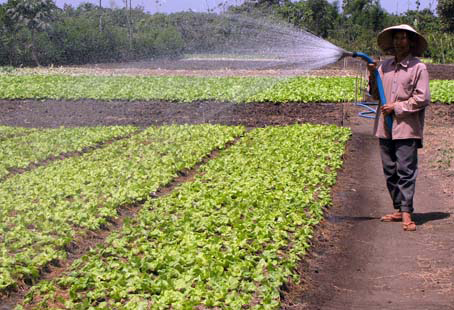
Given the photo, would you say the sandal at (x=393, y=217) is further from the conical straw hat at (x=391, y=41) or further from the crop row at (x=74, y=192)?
the crop row at (x=74, y=192)

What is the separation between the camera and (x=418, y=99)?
729 centimetres

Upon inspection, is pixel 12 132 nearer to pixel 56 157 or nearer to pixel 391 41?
pixel 56 157

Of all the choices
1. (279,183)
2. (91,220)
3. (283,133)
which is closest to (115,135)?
(283,133)

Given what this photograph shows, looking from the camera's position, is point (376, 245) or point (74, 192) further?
point (74, 192)

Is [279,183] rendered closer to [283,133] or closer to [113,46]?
[283,133]

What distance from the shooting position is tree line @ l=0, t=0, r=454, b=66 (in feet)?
149

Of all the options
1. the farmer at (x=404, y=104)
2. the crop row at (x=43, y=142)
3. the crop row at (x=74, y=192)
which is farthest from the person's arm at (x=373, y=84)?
the crop row at (x=43, y=142)

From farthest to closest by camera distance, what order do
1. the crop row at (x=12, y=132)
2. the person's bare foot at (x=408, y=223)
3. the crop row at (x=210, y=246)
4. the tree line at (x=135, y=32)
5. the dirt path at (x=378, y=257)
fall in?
the tree line at (x=135, y=32)
the crop row at (x=12, y=132)
the person's bare foot at (x=408, y=223)
the dirt path at (x=378, y=257)
the crop row at (x=210, y=246)

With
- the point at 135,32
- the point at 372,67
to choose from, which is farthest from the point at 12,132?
the point at 135,32

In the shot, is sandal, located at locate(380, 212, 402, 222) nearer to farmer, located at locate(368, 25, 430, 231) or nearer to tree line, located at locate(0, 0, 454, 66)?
farmer, located at locate(368, 25, 430, 231)

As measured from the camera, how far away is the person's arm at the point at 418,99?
7293 millimetres

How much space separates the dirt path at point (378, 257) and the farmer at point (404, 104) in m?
0.46

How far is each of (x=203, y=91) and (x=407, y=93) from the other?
15149 mm

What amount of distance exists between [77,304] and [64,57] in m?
49.7
